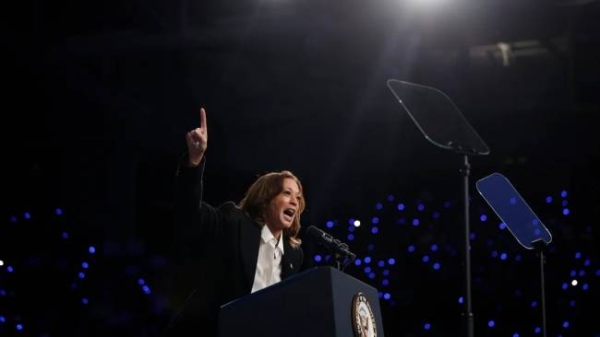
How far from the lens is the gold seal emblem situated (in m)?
1.94

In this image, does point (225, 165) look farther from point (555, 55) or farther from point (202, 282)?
point (202, 282)

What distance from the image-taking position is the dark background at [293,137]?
221 inches

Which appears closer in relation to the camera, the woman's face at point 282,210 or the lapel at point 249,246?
the lapel at point 249,246

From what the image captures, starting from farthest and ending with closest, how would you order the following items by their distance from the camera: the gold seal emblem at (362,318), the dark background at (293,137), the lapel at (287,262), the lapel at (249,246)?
the dark background at (293,137) → the lapel at (287,262) → the lapel at (249,246) → the gold seal emblem at (362,318)

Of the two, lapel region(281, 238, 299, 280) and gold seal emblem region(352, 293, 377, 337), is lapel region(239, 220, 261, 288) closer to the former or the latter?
lapel region(281, 238, 299, 280)

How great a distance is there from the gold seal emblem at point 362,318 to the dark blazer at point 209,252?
1.77ft

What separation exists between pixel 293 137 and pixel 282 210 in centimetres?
459

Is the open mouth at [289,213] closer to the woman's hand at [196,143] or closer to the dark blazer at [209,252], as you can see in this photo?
the dark blazer at [209,252]

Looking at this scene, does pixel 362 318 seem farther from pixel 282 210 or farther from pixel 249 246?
pixel 282 210

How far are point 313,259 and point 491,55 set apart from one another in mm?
2548

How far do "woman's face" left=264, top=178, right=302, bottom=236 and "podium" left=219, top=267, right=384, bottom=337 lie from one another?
777 millimetres

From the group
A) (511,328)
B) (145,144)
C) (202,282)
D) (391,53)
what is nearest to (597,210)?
(511,328)

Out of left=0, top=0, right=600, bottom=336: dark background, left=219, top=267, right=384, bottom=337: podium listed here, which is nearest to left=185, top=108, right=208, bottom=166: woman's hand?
left=219, top=267, right=384, bottom=337: podium

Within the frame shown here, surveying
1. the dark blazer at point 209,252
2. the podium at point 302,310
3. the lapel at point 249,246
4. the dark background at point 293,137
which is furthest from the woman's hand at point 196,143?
the dark background at point 293,137
